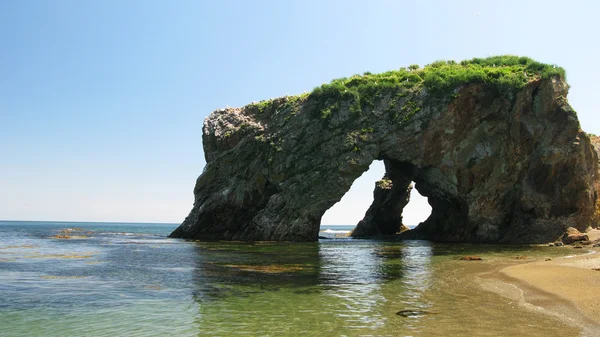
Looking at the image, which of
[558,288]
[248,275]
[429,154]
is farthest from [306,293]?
[429,154]

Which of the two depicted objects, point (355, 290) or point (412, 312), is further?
point (355, 290)

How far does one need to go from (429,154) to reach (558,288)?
31.4 m

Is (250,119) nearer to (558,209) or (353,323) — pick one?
(558,209)

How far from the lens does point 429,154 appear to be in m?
43.6

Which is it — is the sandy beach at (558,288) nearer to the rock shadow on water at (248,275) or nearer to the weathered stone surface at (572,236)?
the rock shadow on water at (248,275)

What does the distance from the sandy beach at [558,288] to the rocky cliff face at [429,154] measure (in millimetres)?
23290

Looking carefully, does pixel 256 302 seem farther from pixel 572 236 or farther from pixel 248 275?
pixel 572 236

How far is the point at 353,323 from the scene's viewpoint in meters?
9.62

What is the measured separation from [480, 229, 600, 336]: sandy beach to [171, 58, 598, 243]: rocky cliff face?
2329 cm

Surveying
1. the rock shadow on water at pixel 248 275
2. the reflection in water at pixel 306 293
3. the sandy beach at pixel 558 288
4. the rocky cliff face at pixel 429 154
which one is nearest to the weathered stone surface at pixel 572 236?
the rocky cliff face at pixel 429 154

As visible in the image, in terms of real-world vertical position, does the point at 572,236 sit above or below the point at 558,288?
above

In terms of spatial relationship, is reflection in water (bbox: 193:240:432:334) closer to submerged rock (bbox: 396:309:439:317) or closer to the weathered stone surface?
submerged rock (bbox: 396:309:439:317)

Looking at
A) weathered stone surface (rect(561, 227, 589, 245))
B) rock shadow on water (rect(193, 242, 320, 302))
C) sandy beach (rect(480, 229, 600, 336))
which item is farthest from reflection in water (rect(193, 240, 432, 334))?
weathered stone surface (rect(561, 227, 589, 245))

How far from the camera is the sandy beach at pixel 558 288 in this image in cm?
971
